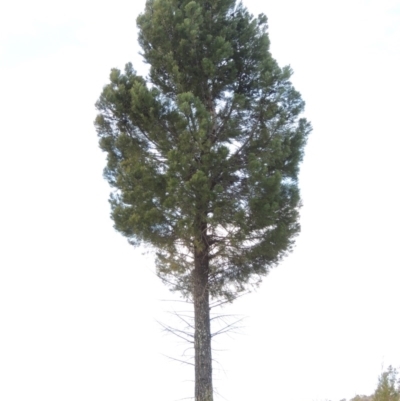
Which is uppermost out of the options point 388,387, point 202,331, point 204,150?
point 204,150

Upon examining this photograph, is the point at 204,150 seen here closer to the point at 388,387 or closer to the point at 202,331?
the point at 202,331

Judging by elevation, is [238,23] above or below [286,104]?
above

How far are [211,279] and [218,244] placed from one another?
887 millimetres

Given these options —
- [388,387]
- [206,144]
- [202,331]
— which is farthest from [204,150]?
[388,387]

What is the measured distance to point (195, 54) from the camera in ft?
43.9

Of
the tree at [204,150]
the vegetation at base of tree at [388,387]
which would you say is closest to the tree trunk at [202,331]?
the tree at [204,150]

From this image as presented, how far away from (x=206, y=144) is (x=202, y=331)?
423 centimetres

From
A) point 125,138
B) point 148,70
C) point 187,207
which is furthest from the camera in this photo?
point 148,70

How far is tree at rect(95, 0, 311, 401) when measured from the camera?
1262 centimetres

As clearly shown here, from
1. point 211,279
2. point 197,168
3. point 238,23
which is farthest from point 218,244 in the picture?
point 238,23

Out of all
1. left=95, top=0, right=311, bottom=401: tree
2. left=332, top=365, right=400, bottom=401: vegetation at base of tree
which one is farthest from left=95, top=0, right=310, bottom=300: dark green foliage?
left=332, top=365, right=400, bottom=401: vegetation at base of tree

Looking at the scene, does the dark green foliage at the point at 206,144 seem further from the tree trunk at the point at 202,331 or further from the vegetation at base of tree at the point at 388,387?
the vegetation at base of tree at the point at 388,387

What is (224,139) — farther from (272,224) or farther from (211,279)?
(211,279)

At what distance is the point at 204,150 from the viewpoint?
42.0ft
